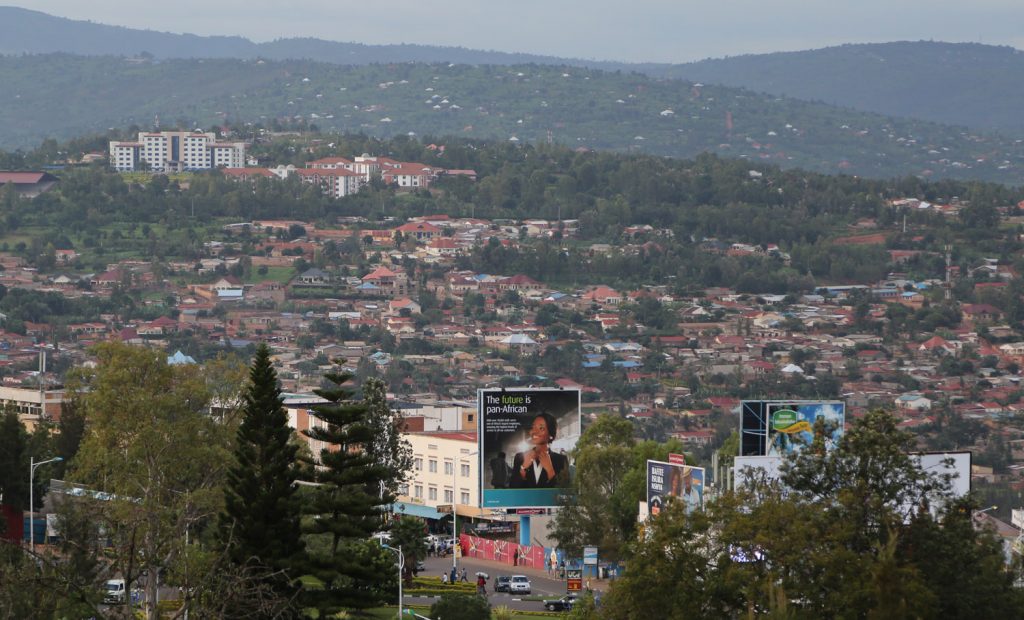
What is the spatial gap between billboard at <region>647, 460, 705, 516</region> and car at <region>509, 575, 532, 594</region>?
396 cm

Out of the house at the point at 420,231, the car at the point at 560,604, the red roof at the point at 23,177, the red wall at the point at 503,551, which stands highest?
the red roof at the point at 23,177

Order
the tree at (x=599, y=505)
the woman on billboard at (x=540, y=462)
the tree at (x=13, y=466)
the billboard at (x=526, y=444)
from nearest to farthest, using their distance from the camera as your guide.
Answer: the tree at (x=13, y=466), the tree at (x=599, y=505), the billboard at (x=526, y=444), the woman on billboard at (x=540, y=462)

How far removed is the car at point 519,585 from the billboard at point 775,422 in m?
7.41

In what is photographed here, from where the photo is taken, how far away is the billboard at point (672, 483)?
156 ft

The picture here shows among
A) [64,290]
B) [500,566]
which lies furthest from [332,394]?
[64,290]

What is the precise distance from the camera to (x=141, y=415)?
168ft

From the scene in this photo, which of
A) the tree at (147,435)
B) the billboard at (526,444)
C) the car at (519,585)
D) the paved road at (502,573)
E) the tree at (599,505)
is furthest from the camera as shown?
the billboard at (526,444)

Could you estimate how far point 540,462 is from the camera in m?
60.9

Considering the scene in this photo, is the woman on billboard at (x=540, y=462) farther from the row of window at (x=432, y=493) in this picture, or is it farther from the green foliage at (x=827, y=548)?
the green foliage at (x=827, y=548)

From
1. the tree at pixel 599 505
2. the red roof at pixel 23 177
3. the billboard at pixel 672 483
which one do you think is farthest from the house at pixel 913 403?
the red roof at pixel 23 177

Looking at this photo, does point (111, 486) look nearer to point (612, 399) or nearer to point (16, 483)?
point (16, 483)

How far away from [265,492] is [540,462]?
83.5ft

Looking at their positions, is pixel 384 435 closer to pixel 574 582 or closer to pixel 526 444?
pixel 526 444

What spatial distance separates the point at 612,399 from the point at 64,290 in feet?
170
